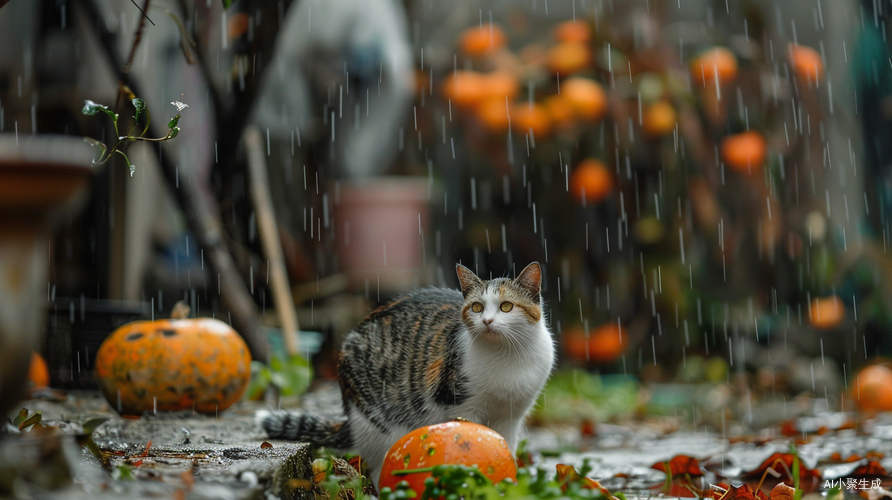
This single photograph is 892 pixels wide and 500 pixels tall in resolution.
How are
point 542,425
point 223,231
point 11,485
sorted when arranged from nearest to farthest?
point 11,485
point 223,231
point 542,425

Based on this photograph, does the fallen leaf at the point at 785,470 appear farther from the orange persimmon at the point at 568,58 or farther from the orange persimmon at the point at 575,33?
the orange persimmon at the point at 575,33

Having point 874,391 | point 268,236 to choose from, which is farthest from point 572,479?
point 874,391

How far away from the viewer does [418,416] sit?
7.86ft

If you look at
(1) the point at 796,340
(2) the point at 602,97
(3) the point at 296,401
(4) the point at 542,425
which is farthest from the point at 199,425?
(1) the point at 796,340

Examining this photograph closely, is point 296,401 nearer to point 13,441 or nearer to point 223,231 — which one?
point 223,231

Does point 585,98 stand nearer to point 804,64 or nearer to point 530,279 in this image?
point 804,64

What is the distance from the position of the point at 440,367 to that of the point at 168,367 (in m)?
1.09

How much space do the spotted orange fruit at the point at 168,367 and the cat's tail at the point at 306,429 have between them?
16.4 inches

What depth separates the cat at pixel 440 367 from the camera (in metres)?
2.29

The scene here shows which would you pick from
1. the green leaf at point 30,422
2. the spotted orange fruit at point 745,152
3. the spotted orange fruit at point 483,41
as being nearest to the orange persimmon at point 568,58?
the spotted orange fruit at point 483,41

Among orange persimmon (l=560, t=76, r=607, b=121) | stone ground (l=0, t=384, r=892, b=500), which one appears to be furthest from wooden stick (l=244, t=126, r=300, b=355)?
orange persimmon (l=560, t=76, r=607, b=121)

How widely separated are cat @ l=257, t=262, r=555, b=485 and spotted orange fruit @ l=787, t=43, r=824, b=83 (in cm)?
444

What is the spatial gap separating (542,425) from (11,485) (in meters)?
3.97

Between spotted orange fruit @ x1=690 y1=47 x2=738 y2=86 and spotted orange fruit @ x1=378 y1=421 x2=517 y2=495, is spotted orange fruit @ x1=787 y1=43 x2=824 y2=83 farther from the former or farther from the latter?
spotted orange fruit @ x1=378 y1=421 x2=517 y2=495
